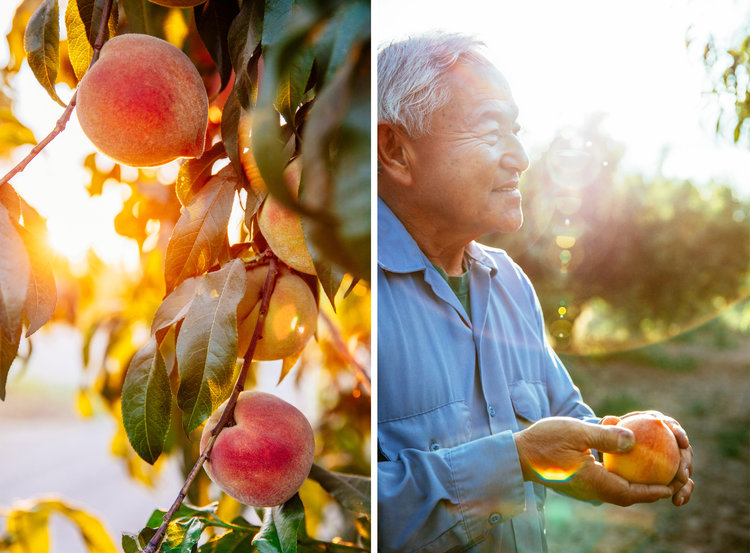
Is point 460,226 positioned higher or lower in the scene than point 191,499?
higher

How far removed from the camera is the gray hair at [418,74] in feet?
2.21

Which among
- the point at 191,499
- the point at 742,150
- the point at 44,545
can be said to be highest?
the point at 742,150

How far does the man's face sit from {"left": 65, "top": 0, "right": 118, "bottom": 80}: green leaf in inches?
12.8

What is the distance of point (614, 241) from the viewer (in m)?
0.68

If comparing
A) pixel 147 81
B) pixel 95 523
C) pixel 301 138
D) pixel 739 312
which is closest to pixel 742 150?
pixel 739 312

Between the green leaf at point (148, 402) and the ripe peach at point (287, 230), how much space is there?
0.41 feet

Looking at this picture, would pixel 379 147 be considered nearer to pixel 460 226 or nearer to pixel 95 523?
pixel 460 226

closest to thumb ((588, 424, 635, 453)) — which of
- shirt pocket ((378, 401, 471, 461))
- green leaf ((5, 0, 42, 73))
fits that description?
shirt pocket ((378, 401, 471, 461))

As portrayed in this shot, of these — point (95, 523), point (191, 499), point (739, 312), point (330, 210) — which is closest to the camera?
point (330, 210)

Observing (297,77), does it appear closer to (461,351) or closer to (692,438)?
(461,351)

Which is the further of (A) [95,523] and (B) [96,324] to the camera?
(B) [96,324]

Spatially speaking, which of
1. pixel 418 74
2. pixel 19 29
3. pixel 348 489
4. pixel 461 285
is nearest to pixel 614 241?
pixel 461 285

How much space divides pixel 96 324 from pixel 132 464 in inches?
9.4

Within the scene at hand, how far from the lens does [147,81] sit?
500 mm
